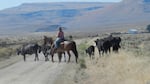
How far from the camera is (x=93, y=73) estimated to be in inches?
992

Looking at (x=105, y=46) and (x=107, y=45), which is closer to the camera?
(x=105, y=46)

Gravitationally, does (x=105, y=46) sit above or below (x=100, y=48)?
above

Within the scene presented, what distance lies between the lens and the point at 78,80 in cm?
2347

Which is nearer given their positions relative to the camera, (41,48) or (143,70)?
(143,70)

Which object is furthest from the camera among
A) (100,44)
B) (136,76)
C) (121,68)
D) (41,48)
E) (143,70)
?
(41,48)

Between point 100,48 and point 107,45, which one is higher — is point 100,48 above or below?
below

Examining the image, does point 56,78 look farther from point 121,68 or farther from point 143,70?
point 143,70

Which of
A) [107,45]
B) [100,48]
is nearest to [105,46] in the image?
[107,45]

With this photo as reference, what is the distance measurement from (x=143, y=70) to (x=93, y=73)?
4.79 m

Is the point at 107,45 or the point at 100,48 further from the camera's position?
the point at 107,45

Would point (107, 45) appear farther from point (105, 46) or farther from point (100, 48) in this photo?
point (100, 48)

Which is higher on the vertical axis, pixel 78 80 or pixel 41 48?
pixel 78 80

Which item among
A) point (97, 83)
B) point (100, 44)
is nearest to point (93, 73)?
point (97, 83)

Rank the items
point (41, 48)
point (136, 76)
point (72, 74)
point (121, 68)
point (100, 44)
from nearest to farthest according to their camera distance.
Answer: point (136, 76) → point (121, 68) → point (72, 74) → point (100, 44) → point (41, 48)
